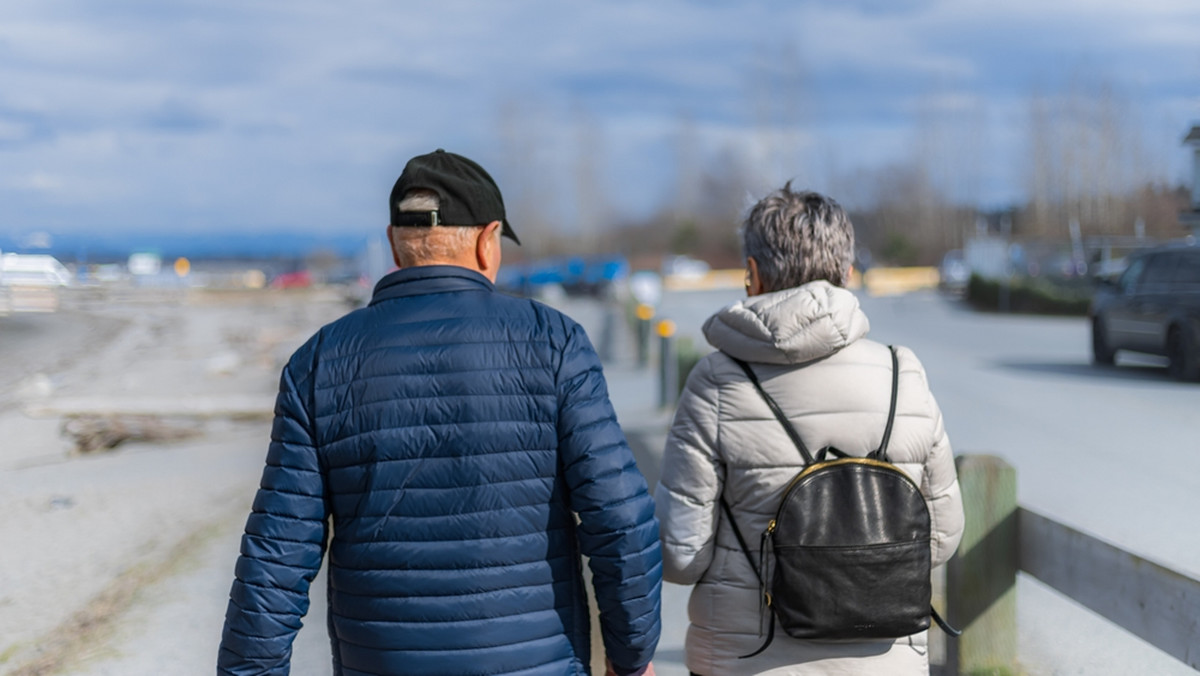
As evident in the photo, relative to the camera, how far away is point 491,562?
220 cm

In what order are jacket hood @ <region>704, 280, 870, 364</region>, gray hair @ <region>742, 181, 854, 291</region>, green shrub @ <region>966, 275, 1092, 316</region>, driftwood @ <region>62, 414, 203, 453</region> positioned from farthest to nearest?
green shrub @ <region>966, 275, 1092, 316</region> < driftwood @ <region>62, 414, 203, 453</region> < gray hair @ <region>742, 181, 854, 291</region> < jacket hood @ <region>704, 280, 870, 364</region>

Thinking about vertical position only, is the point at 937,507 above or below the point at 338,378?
below

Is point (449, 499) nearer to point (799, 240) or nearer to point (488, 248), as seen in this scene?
point (488, 248)

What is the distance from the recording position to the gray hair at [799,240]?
2.54 m

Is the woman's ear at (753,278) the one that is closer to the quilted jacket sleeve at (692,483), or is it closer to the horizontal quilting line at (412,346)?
the quilted jacket sleeve at (692,483)

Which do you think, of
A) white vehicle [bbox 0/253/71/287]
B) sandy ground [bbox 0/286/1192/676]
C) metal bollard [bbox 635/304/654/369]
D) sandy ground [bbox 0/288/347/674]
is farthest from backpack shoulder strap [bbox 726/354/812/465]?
metal bollard [bbox 635/304/654/369]

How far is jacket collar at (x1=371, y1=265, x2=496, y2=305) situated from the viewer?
2.29 meters

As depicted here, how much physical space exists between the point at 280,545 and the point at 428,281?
1.97 feet

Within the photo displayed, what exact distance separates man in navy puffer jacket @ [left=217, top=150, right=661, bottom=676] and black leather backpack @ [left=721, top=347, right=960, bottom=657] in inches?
12.7

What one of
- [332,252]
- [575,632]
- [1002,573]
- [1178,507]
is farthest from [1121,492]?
[332,252]

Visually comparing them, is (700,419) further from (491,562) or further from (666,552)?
(491,562)

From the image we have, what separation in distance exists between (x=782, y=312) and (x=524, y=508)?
0.70 m

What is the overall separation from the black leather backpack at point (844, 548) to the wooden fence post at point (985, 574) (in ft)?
3.90

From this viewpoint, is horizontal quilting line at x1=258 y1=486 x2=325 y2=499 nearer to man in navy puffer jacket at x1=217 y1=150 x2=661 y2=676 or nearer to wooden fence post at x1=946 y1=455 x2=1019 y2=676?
man in navy puffer jacket at x1=217 y1=150 x2=661 y2=676
